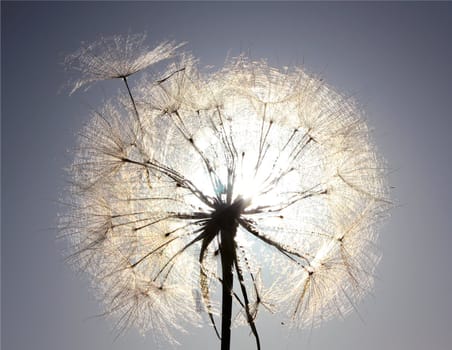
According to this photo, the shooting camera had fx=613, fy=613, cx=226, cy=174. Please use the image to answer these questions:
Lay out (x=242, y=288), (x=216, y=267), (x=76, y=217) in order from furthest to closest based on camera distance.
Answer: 1. (x=76, y=217)
2. (x=216, y=267)
3. (x=242, y=288)

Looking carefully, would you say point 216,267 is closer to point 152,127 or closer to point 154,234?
point 154,234

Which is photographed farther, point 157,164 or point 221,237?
point 157,164

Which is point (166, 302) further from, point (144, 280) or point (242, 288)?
point (242, 288)

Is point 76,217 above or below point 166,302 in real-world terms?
above

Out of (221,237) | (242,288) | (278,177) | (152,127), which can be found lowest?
(242,288)

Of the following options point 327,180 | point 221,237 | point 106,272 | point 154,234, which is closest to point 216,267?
point 221,237

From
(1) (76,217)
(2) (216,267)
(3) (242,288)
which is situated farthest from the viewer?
(1) (76,217)

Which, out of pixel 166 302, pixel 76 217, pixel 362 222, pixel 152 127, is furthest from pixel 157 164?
pixel 362 222
